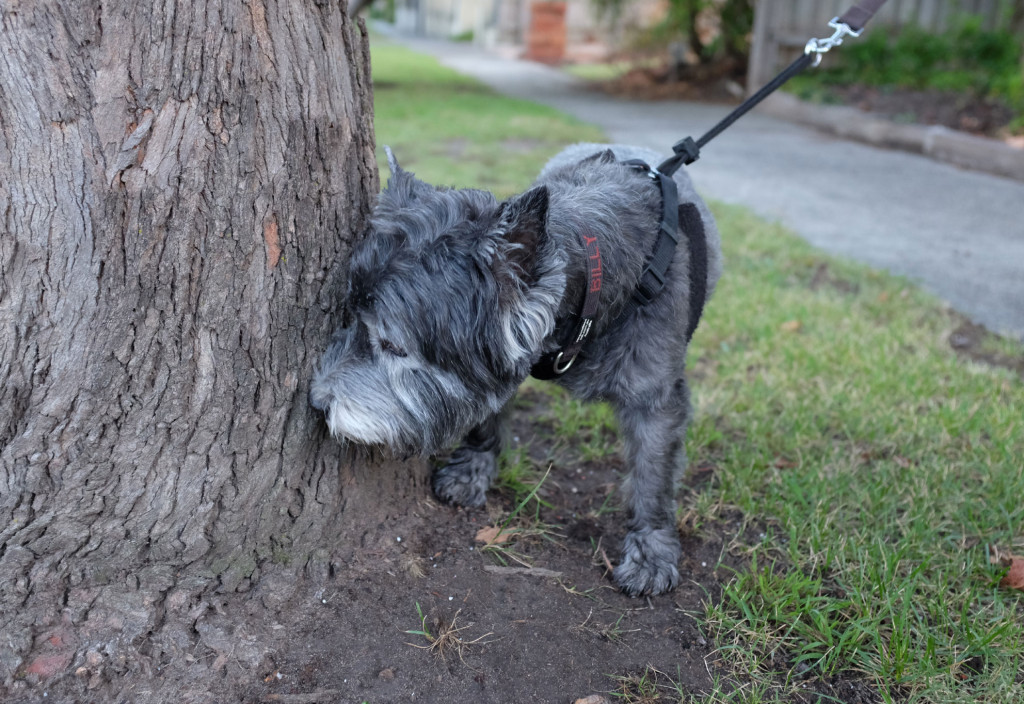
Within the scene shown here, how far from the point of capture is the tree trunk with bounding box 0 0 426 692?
1969 mm

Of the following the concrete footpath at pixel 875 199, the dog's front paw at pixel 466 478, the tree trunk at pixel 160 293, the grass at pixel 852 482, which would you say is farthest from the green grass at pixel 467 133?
the tree trunk at pixel 160 293

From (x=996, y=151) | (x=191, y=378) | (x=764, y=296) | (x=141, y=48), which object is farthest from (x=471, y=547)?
(x=996, y=151)

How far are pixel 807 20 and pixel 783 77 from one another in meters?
14.5

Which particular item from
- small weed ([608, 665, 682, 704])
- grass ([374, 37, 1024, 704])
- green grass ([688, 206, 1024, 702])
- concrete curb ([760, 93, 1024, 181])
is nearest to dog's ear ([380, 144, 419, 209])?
grass ([374, 37, 1024, 704])

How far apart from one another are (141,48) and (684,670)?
244cm

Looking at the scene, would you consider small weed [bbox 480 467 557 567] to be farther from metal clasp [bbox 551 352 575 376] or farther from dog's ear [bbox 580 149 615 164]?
dog's ear [bbox 580 149 615 164]

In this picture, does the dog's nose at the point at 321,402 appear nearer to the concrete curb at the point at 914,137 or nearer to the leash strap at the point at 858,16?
the leash strap at the point at 858,16

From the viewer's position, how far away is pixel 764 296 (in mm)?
5555

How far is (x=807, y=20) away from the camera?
16.0m

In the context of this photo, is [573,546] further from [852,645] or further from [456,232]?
[456,232]

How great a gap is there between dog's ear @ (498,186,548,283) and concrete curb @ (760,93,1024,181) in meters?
9.47

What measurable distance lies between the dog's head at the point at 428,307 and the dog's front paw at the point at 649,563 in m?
0.94

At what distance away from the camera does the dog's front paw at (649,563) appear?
113 inches

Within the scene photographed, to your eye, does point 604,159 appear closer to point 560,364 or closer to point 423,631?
point 560,364
